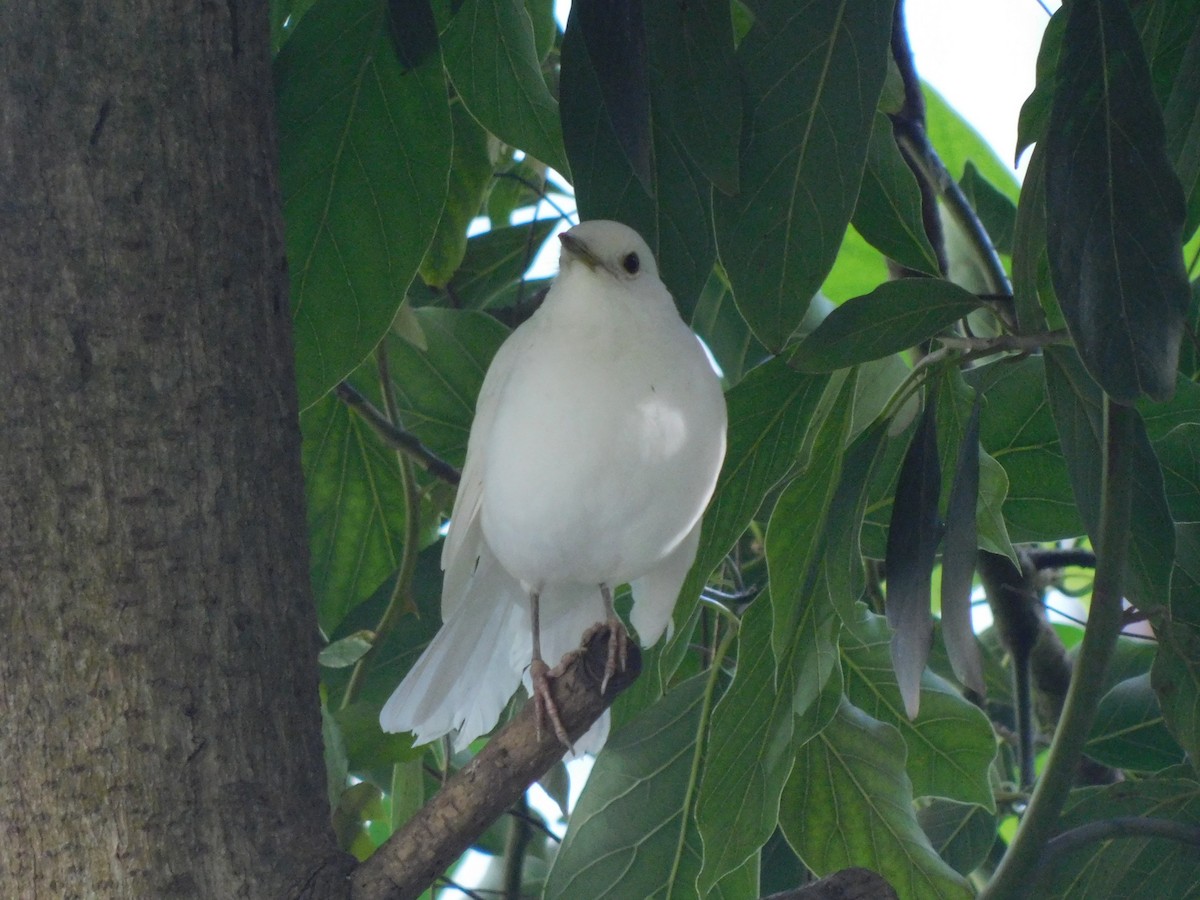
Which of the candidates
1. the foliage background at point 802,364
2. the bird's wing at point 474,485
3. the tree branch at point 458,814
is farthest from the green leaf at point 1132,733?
the tree branch at point 458,814

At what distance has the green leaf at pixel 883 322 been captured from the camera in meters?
1.20

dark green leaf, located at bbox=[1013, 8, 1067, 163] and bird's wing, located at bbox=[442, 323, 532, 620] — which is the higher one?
dark green leaf, located at bbox=[1013, 8, 1067, 163]

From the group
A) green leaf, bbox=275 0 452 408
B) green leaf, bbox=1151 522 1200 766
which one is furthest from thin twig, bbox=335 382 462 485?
green leaf, bbox=1151 522 1200 766

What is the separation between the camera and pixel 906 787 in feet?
4.91

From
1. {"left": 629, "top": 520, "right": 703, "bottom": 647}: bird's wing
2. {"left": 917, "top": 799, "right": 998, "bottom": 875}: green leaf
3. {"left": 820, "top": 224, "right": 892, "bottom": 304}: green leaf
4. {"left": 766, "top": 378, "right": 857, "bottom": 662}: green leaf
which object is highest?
{"left": 820, "top": 224, "right": 892, "bottom": 304}: green leaf

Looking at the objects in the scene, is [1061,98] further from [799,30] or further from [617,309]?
[617,309]

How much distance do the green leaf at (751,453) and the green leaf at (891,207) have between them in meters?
0.16

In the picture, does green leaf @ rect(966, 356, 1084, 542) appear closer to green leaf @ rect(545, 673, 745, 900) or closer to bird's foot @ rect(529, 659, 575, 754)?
green leaf @ rect(545, 673, 745, 900)

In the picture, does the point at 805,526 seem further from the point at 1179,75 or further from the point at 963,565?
the point at 1179,75

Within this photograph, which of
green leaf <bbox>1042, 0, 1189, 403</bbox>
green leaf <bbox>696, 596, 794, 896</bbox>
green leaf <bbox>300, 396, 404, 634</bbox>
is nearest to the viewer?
green leaf <bbox>1042, 0, 1189, 403</bbox>

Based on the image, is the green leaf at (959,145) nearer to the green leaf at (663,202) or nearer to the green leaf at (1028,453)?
the green leaf at (1028,453)

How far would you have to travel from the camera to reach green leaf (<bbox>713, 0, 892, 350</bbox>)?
113 cm

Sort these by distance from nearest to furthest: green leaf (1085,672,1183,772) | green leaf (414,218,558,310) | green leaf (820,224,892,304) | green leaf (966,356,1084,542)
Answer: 1. green leaf (966,356,1084,542)
2. green leaf (1085,672,1183,772)
3. green leaf (414,218,558,310)
4. green leaf (820,224,892,304)

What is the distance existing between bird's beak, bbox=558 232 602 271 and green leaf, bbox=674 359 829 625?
0.65 ft
